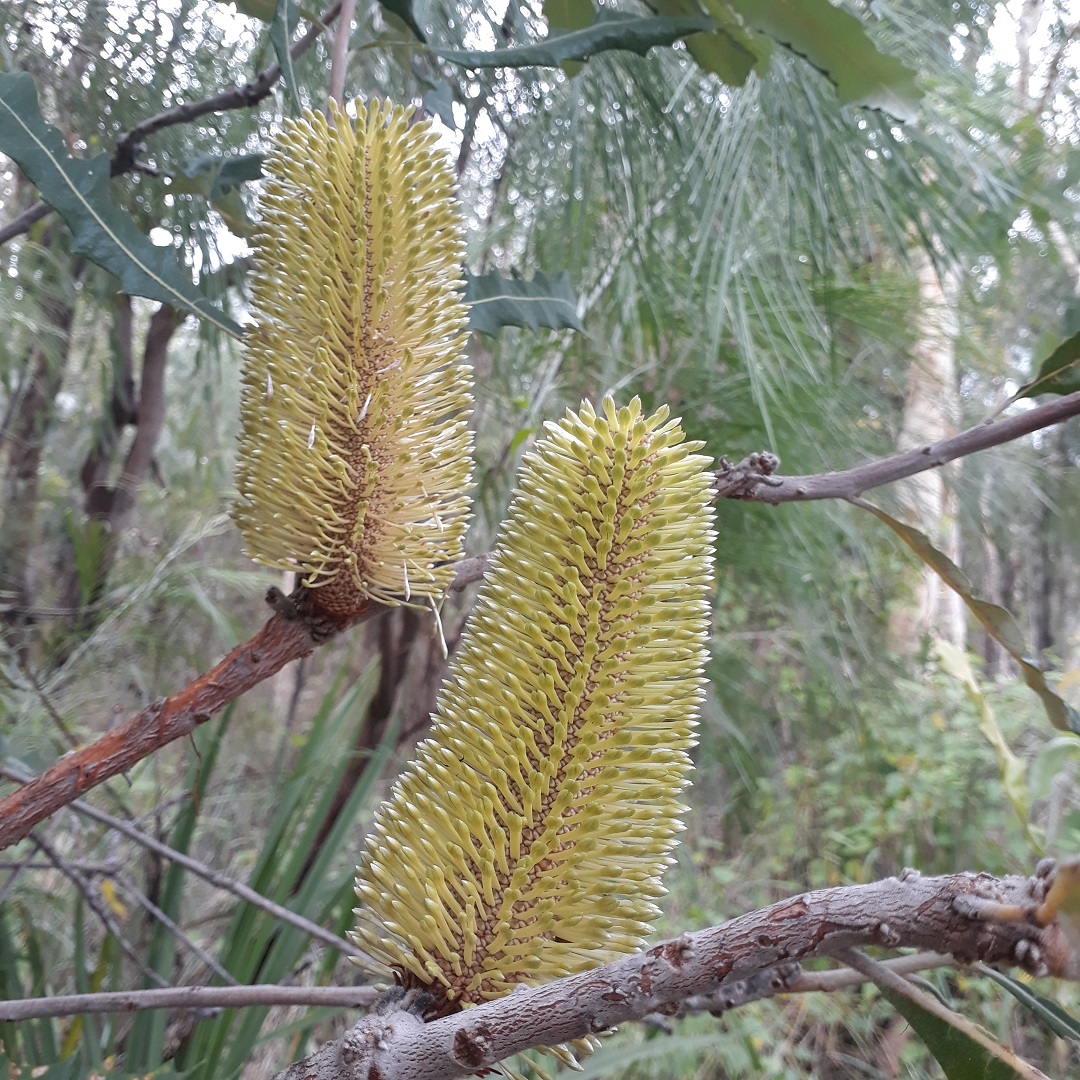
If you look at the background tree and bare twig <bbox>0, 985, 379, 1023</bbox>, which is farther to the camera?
the background tree

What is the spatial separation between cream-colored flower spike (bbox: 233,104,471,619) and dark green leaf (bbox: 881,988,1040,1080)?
0.23 m

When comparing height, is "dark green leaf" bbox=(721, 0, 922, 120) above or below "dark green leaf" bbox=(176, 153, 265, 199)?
above

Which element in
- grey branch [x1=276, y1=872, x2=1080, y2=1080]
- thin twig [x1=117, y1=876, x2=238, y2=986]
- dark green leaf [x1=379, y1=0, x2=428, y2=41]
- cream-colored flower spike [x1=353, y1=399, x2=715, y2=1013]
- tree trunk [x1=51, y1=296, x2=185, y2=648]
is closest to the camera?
grey branch [x1=276, y1=872, x2=1080, y2=1080]

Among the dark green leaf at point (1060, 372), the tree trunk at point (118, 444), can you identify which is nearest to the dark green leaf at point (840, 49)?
the dark green leaf at point (1060, 372)

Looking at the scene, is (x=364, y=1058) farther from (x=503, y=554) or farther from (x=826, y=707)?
(x=826, y=707)

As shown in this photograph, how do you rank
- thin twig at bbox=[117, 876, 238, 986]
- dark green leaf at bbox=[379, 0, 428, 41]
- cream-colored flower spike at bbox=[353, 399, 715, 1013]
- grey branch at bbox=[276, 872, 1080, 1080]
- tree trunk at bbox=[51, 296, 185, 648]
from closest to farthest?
grey branch at bbox=[276, 872, 1080, 1080], cream-colored flower spike at bbox=[353, 399, 715, 1013], dark green leaf at bbox=[379, 0, 428, 41], thin twig at bbox=[117, 876, 238, 986], tree trunk at bbox=[51, 296, 185, 648]

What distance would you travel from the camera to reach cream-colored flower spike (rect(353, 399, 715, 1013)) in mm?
288

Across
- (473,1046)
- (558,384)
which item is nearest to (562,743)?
(473,1046)

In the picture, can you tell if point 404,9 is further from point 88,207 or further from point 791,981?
point 791,981

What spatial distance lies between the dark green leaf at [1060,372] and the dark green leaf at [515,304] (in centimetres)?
25

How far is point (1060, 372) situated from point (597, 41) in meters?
0.29

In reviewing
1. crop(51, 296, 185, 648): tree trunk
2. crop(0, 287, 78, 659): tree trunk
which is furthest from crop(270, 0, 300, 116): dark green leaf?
crop(0, 287, 78, 659): tree trunk

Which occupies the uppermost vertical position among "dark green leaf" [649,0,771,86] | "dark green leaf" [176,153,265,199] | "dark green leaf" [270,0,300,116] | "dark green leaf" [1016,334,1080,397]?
"dark green leaf" [649,0,771,86]

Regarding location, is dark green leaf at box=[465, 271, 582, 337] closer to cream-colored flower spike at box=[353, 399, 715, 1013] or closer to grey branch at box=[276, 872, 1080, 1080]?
cream-colored flower spike at box=[353, 399, 715, 1013]
